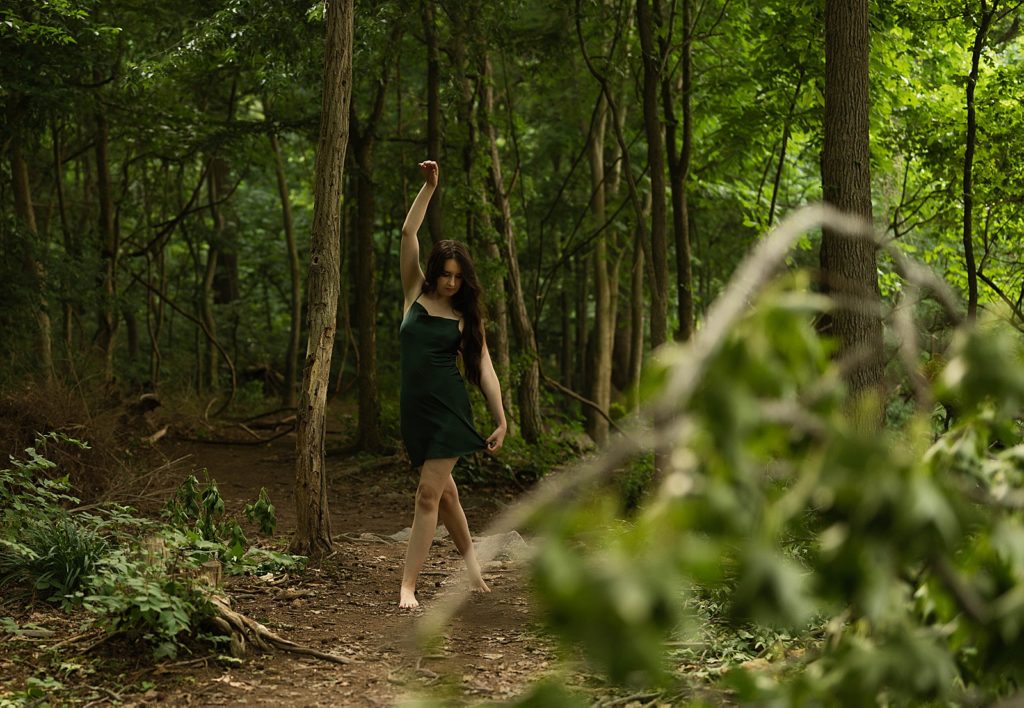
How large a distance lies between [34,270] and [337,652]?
8670 millimetres

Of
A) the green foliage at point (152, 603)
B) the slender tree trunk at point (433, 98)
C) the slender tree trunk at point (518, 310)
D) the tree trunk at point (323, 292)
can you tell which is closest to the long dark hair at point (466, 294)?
the tree trunk at point (323, 292)

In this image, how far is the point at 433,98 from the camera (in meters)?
11.7

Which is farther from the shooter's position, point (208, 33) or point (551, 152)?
point (551, 152)

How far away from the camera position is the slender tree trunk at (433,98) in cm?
1135

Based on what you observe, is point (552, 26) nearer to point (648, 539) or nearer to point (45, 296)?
point (45, 296)

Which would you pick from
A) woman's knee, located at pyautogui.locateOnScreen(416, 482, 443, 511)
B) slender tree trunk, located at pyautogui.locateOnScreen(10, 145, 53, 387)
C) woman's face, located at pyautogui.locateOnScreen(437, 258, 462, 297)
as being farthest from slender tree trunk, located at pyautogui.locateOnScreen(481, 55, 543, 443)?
woman's knee, located at pyautogui.locateOnScreen(416, 482, 443, 511)

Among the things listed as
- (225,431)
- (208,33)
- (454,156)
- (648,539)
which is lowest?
(225,431)

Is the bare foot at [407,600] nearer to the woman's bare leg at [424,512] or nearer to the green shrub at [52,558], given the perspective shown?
the woman's bare leg at [424,512]

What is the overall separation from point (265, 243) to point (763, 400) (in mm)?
21978

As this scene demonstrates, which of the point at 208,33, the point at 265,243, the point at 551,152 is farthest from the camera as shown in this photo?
the point at 265,243

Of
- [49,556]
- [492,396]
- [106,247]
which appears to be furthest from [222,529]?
[106,247]

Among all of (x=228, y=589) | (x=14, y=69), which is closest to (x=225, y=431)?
(x=14, y=69)

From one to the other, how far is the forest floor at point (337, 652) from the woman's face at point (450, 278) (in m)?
1.89

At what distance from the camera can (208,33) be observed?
9.67 metres
